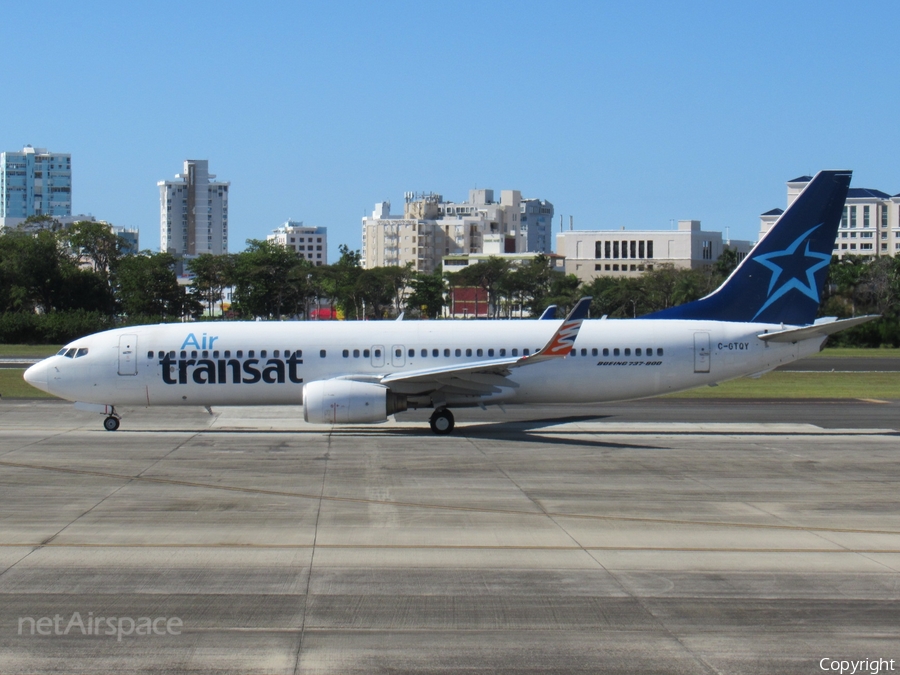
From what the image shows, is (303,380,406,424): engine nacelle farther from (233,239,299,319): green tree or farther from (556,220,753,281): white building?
(556,220,753,281): white building

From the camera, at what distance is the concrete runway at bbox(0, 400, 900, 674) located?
35.8ft

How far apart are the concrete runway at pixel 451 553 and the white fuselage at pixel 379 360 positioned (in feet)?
7.09

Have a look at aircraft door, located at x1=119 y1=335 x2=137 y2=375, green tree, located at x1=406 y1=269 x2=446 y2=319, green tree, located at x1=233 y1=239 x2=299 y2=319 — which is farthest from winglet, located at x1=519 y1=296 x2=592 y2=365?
green tree, located at x1=406 y1=269 x2=446 y2=319

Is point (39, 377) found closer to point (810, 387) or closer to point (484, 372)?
point (484, 372)

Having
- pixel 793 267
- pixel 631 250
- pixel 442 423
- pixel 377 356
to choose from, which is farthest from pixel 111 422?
pixel 631 250

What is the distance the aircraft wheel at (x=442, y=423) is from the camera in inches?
1155

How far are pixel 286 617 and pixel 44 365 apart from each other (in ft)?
68.9

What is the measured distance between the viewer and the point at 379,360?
30.2m

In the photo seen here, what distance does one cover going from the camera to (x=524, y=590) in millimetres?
13156

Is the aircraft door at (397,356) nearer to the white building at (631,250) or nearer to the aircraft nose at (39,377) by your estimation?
the aircraft nose at (39,377)

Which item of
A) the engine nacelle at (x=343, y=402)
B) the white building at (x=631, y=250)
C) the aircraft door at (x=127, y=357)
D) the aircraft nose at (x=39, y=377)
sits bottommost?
the engine nacelle at (x=343, y=402)

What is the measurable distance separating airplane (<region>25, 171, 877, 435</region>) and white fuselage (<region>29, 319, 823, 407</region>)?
31 mm

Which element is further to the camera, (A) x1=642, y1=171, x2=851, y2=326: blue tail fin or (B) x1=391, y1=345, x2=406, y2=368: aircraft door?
(A) x1=642, y1=171, x2=851, y2=326: blue tail fin

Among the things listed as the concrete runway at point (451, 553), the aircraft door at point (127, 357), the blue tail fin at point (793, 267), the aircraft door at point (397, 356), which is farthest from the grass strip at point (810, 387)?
the aircraft door at point (127, 357)
